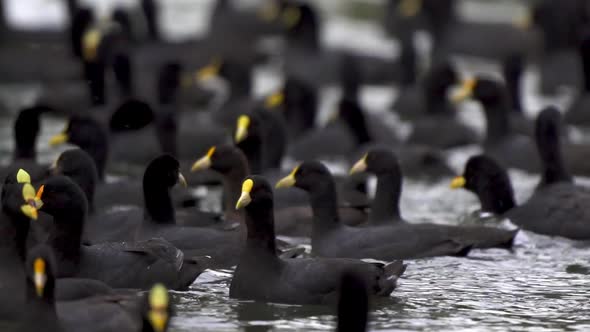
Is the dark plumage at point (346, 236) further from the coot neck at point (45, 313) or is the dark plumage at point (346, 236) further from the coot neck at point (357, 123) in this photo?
the coot neck at point (357, 123)

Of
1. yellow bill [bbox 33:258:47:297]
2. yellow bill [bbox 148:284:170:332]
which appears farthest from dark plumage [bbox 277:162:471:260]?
yellow bill [bbox 148:284:170:332]

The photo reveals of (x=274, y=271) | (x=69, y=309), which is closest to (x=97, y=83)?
(x=274, y=271)

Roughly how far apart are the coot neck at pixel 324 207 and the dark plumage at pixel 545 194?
2.04 metres

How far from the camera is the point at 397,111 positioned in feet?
70.1

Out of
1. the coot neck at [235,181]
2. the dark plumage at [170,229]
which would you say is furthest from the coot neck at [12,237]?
the coot neck at [235,181]

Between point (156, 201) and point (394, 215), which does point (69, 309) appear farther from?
point (394, 215)

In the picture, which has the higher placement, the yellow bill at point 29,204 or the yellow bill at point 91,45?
the yellow bill at point 91,45

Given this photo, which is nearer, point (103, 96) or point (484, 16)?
point (103, 96)

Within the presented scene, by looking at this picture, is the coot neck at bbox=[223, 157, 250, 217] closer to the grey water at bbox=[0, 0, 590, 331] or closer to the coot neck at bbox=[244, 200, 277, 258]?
the grey water at bbox=[0, 0, 590, 331]

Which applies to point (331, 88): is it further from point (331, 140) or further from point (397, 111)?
point (331, 140)

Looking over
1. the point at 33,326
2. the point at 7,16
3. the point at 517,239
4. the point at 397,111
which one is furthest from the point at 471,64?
the point at 33,326

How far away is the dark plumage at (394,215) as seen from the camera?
1206 centimetres

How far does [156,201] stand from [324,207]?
1.40 metres

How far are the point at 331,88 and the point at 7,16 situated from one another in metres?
6.35
